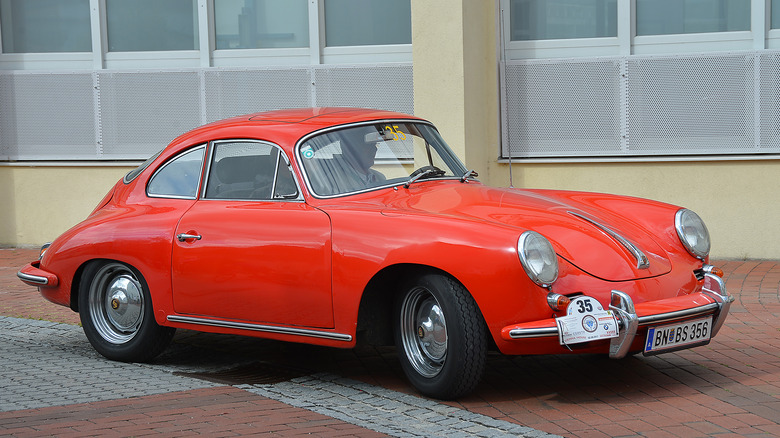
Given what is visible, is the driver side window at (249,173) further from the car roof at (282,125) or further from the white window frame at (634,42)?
the white window frame at (634,42)

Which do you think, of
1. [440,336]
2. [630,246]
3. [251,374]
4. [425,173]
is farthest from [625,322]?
[251,374]

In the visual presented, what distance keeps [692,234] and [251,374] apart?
260cm

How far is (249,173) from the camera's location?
19.3 feet

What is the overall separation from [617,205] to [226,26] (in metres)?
7.00

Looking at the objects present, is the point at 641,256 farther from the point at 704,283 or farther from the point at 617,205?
the point at 617,205

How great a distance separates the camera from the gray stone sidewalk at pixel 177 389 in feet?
15.1

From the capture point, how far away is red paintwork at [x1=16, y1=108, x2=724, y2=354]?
4770 millimetres

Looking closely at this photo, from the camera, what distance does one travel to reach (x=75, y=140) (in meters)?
11.9

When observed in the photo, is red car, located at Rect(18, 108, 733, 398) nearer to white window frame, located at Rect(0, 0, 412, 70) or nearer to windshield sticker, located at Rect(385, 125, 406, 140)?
windshield sticker, located at Rect(385, 125, 406, 140)

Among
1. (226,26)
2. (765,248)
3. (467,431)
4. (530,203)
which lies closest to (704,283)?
(530,203)

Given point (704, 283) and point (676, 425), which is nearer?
point (676, 425)

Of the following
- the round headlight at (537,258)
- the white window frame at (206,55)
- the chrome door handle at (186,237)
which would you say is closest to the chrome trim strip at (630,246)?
the round headlight at (537,258)

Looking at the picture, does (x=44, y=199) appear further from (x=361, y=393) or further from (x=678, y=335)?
(x=678, y=335)

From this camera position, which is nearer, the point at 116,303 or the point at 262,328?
the point at 262,328
